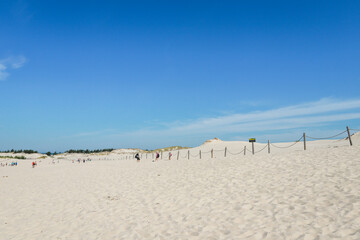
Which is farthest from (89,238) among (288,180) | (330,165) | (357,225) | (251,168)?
(330,165)

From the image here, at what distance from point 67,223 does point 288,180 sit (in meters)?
9.46

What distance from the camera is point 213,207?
8.66 metres

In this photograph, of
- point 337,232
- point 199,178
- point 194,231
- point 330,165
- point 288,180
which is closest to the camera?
point 337,232

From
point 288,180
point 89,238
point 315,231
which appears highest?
point 288,180

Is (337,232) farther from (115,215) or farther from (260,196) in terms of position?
(115,215)

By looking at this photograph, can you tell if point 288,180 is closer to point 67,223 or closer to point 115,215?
point 115,215

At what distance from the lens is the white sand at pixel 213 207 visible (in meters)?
6.48

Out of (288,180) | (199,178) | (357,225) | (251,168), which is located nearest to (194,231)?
(357,225)

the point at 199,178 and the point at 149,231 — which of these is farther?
the point at 199,178

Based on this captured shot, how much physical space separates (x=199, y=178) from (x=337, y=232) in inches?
335

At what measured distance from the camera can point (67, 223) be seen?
8.57 meters

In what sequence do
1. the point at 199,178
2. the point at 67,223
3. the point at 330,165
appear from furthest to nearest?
the point at 199,178 < the point at 330,165 < the point at 67,223

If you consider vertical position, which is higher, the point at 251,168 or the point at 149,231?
the point at 251,168

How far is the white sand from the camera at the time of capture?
255 inches
